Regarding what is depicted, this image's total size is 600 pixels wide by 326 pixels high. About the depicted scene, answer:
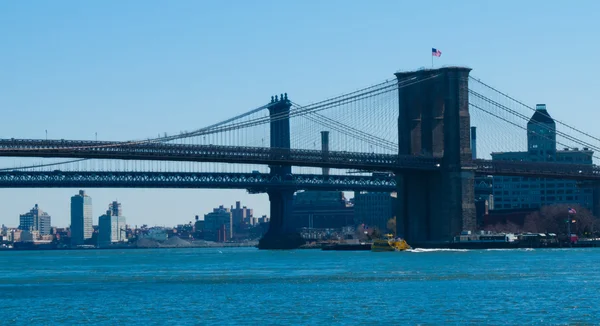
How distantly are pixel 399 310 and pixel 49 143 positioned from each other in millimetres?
37267

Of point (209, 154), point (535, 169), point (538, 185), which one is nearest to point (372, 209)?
point (538, 185)

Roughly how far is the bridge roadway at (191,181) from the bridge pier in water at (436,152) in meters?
27.9

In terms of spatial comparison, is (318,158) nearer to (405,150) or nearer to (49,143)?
(405,150)

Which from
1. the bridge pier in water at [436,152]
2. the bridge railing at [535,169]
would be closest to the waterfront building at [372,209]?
the bridge railing at [535,169]

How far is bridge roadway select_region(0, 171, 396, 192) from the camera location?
10425 cm

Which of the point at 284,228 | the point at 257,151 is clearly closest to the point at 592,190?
the point at 284,228

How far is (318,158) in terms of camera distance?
78.7 metres

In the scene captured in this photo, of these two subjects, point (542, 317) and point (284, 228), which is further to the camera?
point (284, 228)

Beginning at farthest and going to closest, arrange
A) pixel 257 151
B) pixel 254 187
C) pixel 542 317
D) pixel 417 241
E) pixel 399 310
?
pixel 254 187, pixel 417 241, pixel 257 151, pixel 399 310, pixel 542 317

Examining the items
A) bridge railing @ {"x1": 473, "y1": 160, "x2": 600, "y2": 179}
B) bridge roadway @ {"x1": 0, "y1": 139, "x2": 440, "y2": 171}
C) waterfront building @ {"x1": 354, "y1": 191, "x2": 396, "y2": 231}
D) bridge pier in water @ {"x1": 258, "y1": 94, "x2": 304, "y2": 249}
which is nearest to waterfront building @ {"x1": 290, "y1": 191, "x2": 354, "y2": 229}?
waterfront building @ {"x1": 354, "y1": 191, "x2": 396, "y2": 231}

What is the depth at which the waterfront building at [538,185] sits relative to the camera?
416ft

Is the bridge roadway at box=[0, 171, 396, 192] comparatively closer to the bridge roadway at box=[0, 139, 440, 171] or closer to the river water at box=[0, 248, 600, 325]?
the bridge roadway at box=[0, 139, 440, 171]

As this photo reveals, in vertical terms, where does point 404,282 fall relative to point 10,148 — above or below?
below

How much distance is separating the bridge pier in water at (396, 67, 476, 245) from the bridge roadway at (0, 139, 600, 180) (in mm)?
1018
